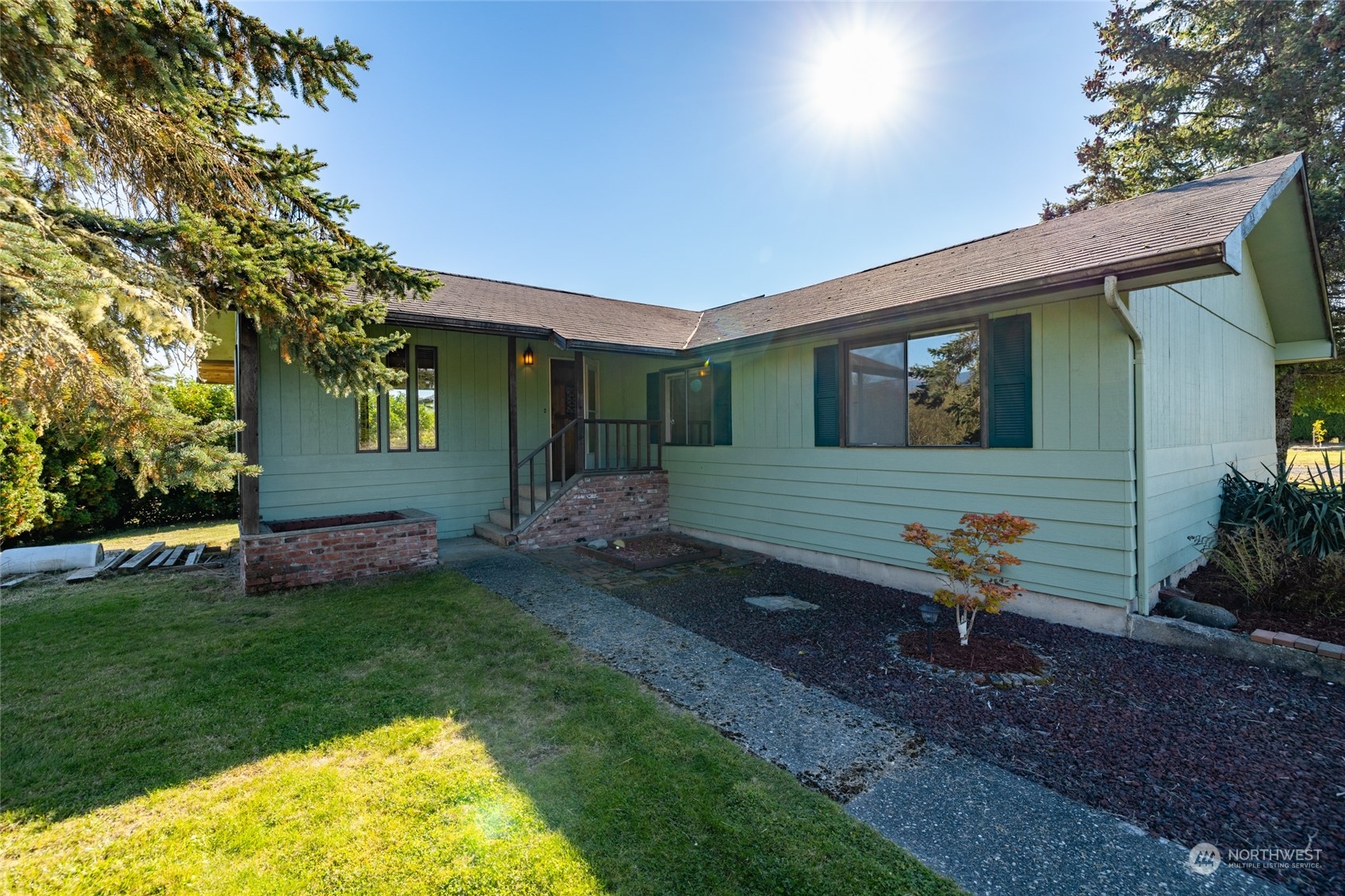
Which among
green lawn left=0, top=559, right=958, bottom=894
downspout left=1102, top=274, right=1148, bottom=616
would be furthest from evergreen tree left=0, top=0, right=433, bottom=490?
downspout left=1102, top=274, right=1148, bottom=616

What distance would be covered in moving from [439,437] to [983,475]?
737 cm

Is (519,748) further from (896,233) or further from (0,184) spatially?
(896,233)

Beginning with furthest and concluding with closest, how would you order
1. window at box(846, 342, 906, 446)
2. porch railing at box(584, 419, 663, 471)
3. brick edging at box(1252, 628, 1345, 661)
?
porch railing at box(584, 419, 663, 471), window at box(846, 342, 906, 446), brick edging at box(1252, 628, 1345, 661)

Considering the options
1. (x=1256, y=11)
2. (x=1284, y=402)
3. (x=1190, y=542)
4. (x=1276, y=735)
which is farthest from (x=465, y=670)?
(x=1256, y=11)

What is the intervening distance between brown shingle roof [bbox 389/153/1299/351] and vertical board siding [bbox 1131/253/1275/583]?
0.69m

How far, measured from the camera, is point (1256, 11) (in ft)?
36.3

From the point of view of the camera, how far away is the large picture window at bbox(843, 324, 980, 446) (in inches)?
219

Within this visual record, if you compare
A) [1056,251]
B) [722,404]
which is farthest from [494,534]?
[1056,251]

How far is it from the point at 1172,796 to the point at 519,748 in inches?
126

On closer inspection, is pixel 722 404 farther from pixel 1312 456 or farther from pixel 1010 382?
pixel 1312 456

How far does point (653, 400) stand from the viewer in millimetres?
9914

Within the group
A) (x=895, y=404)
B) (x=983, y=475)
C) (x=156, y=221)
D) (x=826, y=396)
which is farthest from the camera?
(x=826, y=396)

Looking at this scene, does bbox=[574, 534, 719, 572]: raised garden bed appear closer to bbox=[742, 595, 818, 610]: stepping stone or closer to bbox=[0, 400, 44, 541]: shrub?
bbox=[742, 595, 818, 610]: stepping stone

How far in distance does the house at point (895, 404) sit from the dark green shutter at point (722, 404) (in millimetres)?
62
